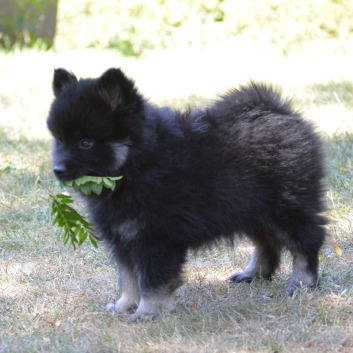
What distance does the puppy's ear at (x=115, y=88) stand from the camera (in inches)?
174

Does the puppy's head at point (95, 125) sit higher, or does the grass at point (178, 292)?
the puppy's head at point (95, 125)

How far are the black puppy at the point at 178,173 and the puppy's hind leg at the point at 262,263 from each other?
0.25 meters

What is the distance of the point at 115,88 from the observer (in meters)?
4.45

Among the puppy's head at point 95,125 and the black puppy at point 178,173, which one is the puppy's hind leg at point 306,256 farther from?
the puppy's head at point 95,125

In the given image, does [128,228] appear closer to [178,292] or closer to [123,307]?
[123,307]

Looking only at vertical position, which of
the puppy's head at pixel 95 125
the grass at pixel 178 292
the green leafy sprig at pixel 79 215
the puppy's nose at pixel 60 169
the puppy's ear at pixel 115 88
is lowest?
the grass at pixel 178 292

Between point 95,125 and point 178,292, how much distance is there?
1.38 m

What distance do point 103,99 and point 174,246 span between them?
965 mm

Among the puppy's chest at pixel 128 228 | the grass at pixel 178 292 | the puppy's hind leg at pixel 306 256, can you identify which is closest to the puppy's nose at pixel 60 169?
the puppy's chest at pixel 128 228

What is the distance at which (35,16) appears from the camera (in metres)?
15.8

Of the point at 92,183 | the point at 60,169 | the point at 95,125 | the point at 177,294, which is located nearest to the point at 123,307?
the point at 177,294

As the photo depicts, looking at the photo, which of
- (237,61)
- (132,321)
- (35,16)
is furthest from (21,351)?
(35,16)

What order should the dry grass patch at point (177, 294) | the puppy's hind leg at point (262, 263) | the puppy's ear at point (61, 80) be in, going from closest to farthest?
the dry grass patch at point (177, 294) < the puppy's ear at point (61, 80) < the puppy's hind leg at point (262, 263)

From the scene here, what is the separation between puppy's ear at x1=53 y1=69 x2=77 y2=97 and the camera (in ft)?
15.0
